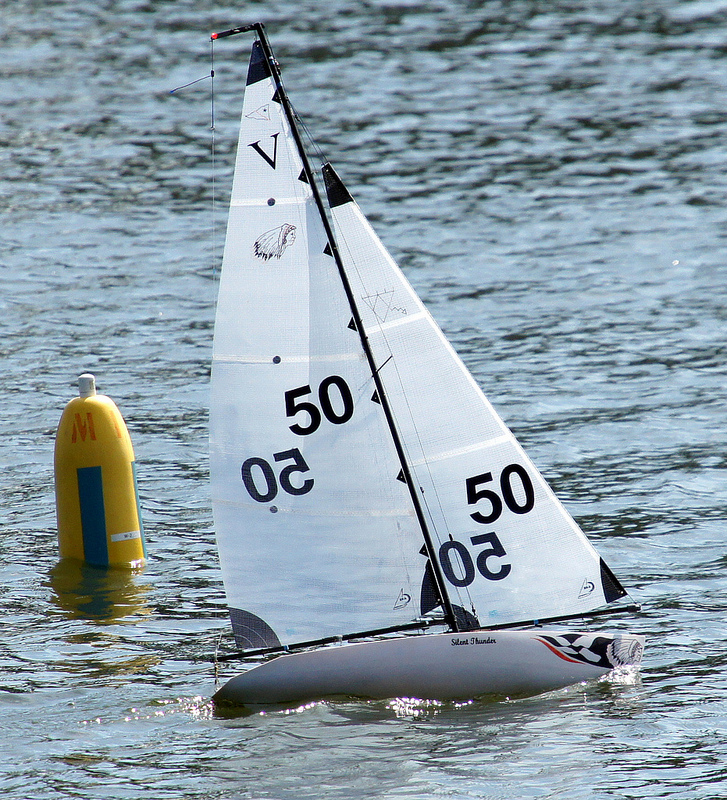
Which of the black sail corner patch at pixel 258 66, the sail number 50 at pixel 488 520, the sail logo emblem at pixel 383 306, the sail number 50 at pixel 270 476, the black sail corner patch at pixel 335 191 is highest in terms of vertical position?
the black sail corner patch at pixel 258 66

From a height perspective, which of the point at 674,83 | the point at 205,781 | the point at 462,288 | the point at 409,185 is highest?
the point at 674,83

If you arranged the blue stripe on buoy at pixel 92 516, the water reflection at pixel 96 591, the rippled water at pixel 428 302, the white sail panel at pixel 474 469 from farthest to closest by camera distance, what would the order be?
the blue stripe on buoy at pixel 92 516 → the water reflection at pixel 96 591 → the white sail panel at pixel 474 469 → the rippled water at pixel 428 302

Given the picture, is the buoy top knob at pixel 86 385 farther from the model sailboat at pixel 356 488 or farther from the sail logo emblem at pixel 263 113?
the sail logo emblem at pixel 263 113

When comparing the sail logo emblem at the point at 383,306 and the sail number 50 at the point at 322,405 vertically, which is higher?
the sail logo emblem at the point at 383,306

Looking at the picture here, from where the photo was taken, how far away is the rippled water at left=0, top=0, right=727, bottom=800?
1056 centimetres

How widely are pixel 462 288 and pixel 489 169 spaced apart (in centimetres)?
621

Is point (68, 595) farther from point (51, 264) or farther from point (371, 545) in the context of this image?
point (51, 264)

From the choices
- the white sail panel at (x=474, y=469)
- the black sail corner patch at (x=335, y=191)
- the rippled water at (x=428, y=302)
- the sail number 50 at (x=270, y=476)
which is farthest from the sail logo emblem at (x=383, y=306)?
the rippled water at (x=428, y=302)

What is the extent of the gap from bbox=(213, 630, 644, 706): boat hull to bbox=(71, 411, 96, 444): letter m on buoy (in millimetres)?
3889

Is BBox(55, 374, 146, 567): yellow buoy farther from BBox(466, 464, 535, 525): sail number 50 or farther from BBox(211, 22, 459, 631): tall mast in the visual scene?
BBox(466, 464, 535, 525): sail number 50

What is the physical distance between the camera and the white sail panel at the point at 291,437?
11.0 meters

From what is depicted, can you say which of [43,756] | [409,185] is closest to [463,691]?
[43,756]

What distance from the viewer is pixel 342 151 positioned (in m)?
29.1

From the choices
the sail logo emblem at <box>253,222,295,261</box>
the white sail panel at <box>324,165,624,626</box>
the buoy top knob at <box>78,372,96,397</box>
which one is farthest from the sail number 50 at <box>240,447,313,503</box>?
the buoy top knob at <box>78,372,96,397</box>
